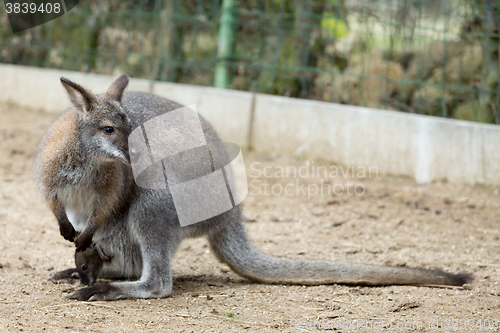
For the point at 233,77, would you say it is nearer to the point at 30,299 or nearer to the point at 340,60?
the point at 340,60

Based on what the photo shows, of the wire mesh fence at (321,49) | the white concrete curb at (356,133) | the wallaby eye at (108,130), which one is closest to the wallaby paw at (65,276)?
the wallaby eye at (108,130)

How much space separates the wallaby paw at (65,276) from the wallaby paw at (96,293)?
40 cm

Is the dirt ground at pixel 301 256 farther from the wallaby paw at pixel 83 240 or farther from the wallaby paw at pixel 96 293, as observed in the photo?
the wallaby paw at pixel 83 240

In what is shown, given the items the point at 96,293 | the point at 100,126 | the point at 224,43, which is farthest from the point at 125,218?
the point at 224,43

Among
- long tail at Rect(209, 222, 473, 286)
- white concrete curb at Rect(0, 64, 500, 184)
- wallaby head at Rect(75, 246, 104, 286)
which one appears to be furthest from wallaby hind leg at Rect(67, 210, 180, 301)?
white concrete curb at Rect(0, 64, 500, 184)

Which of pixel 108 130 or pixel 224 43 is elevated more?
pixel 224 43

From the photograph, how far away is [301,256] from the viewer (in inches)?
169

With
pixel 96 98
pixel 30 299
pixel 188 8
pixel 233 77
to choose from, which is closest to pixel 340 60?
pixel 233 77

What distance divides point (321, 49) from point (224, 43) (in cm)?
130

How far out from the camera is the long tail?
3.58 meters

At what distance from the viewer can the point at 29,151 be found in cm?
653

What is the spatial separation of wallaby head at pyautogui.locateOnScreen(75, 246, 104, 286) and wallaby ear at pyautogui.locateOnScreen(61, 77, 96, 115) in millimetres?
932

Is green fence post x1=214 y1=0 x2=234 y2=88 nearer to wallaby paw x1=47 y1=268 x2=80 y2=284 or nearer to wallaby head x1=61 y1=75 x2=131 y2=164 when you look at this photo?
wallaby head x1=61 y1=75 x2=131 y2=164

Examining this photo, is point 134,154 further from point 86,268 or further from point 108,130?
point 86,268
